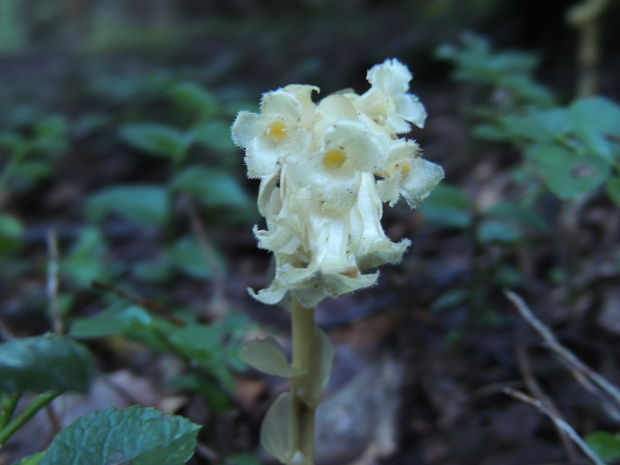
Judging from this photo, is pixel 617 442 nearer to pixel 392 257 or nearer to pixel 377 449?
pixel 392 257

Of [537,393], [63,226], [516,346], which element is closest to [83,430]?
[537,393]

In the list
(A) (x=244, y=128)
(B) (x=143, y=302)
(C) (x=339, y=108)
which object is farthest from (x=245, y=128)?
(B) (x=143, y=302)

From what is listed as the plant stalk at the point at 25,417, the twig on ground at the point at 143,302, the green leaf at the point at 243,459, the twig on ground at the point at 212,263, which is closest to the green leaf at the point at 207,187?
the twig on ground at the point at 212,263

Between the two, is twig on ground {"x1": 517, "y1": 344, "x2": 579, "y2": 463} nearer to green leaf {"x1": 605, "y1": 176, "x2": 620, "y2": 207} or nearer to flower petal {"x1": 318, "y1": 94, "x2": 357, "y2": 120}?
green leaf {"x1": 605, "y1": 176, "x2": 620, "y2": 207}

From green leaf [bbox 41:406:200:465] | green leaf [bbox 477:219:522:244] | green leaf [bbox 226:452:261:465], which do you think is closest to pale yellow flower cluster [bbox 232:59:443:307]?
green leaf [bbox 41:406:200:465]

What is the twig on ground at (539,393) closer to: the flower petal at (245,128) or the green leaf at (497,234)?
the green leaf at (497,234)

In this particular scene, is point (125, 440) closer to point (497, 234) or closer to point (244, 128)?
point (244, 128)
